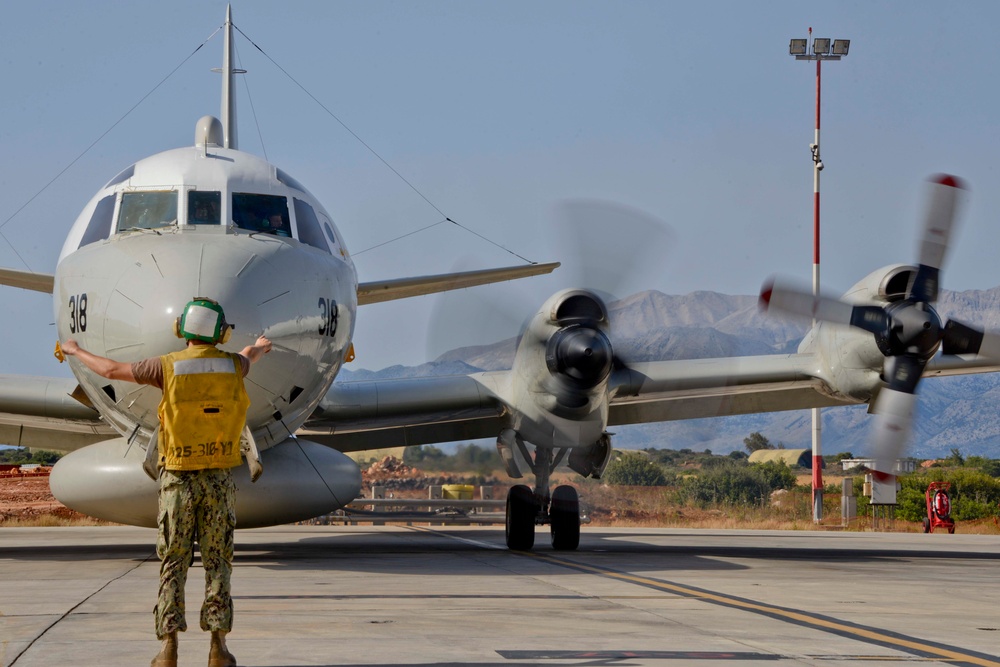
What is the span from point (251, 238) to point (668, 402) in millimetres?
7808

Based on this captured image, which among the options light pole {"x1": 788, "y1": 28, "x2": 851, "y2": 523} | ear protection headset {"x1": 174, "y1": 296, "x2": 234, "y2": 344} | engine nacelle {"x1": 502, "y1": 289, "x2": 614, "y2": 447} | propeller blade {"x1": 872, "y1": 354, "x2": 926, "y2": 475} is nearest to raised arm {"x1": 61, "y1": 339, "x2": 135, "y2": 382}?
ear protection headset {"x1": 174, "y1": 296, "x2": 234, "y2": 344}

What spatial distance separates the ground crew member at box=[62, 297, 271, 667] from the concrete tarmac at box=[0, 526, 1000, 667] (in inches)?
23.7

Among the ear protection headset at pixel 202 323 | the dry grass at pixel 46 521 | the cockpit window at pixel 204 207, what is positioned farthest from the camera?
the dry grass at pixel 46 521

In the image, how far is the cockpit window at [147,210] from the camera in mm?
11619

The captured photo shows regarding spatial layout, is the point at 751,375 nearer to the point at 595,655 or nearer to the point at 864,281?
the point at 864,281

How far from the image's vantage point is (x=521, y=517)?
16125mm

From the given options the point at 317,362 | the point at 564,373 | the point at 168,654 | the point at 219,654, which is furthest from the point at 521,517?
the point at 168,654

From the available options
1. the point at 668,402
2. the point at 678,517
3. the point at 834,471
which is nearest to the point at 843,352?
the point at 668,402

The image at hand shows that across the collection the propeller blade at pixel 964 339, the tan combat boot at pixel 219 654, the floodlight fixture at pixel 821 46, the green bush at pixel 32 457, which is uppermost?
the floodlight fixture at pixel 821 46

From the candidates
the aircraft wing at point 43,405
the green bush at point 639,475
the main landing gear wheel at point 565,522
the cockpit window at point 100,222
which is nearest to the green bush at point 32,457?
the green bush at point 639,475

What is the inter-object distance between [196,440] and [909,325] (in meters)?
9.88

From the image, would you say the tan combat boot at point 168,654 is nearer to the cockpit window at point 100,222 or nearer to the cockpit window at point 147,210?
the cockpit window at point 147,210

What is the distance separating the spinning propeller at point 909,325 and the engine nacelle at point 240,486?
18.2ft

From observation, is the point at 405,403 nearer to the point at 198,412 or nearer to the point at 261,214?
the point at 261,214
